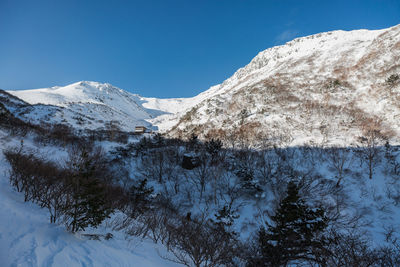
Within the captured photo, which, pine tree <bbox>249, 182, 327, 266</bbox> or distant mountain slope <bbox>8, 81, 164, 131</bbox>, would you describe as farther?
distant mountain slope <bbox>8, 81, 164, 131</bbox>

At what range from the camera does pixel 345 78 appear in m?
33.8

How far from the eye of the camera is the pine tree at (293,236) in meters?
6.83

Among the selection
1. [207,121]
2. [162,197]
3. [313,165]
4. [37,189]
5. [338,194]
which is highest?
[207,121]

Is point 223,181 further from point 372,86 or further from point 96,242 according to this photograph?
point 372,86

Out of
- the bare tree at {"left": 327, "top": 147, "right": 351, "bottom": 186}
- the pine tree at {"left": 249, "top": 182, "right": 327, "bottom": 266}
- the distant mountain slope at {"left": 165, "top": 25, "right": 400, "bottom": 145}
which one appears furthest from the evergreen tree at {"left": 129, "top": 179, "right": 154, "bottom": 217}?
the distant mountain slope at {"left": 165, "top": 25, "right": 400, "bottom": 145}

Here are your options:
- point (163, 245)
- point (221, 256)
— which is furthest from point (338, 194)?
point (163, 245)

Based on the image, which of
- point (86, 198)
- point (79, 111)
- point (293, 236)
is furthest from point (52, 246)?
point (79, 111)

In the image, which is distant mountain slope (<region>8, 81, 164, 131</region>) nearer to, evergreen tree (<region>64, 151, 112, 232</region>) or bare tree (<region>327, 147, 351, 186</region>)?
evergreen tree (<region>64, 151, 112, 232</region>)

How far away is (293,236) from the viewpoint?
7031 millimetres

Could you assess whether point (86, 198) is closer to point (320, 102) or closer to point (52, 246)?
point (52, 246)

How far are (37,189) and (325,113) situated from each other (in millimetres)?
36429

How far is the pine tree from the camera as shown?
269 inches

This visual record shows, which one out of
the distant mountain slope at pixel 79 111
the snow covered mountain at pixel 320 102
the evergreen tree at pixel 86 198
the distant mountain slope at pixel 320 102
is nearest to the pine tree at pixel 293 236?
the evergreen tree at pixel 86 198

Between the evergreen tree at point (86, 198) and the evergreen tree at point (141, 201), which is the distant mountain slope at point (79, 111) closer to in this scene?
the evergreen tree at point (141, 201)
